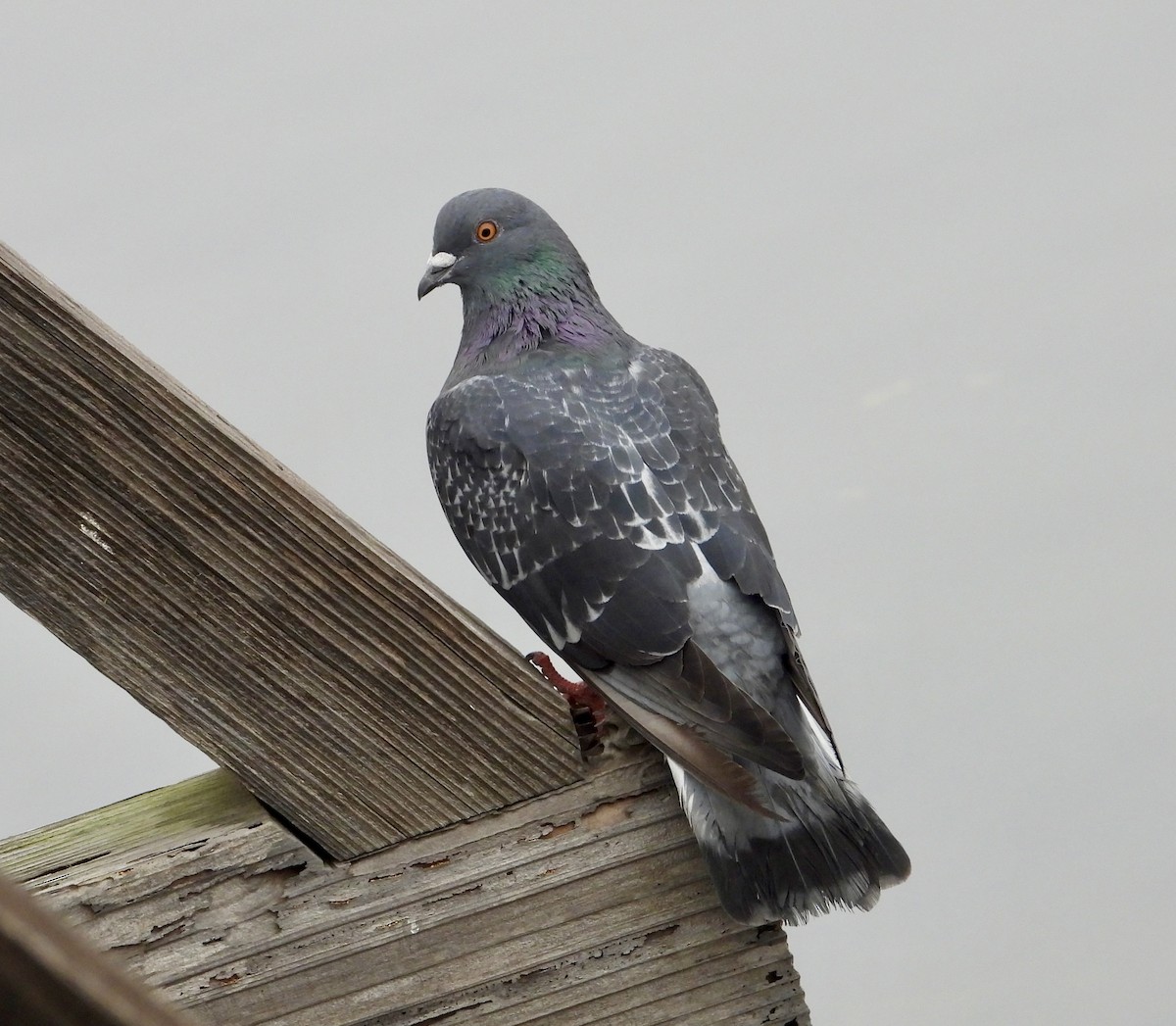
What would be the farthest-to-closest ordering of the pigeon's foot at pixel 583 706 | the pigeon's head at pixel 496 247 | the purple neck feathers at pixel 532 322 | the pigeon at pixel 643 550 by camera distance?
the pigeon's head at pixel 496 247, the purple neck feathers at pixel 532 322, the pigeon at pixel 643 550, the pigeon's foot at pixel 583 706

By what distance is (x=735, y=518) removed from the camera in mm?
3379

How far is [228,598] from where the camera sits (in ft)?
6.57

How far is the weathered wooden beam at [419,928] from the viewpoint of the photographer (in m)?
2.06

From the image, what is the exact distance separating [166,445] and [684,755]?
3.03 feet

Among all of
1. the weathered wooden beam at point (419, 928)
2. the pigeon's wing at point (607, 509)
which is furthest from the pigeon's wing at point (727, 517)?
the weathered wooden beam at point (419, 928)

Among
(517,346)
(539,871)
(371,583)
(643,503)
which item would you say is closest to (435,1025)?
(539,871)

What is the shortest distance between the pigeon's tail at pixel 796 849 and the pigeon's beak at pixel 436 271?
8.18 ft

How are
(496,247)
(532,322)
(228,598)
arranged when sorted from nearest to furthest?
1. (228,598)
2. (532,322)
3. (496,247)

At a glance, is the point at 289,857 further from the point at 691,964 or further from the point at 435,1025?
the point at 691,964

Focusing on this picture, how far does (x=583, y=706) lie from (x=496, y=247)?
234 centimetres

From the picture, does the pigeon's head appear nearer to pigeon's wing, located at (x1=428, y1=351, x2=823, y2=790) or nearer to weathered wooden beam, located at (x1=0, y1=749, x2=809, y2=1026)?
pigeon's wing, located at (x1=428, y1=351, x2=823, y2=790)

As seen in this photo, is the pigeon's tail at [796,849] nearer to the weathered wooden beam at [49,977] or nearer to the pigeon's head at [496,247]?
the weathered wooden beam at [49,977]

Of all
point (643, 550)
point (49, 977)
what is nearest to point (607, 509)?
point (643, 550)

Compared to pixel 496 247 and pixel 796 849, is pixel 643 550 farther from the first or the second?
pixel 496 247
